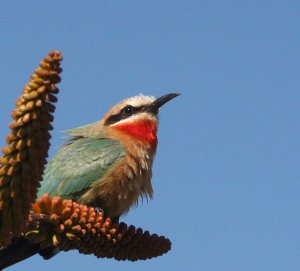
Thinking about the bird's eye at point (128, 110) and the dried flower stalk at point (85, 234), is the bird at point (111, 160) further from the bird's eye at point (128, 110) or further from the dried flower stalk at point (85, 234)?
the dried flower stalk at point (85, 234)

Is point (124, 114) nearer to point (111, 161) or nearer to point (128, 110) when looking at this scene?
point (128, 110)

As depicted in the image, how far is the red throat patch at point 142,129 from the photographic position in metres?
6.32

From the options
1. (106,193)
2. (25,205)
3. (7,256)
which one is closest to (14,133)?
(25,205)

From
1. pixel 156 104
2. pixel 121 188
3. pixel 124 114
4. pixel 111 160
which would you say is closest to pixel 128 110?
pixel 124 114

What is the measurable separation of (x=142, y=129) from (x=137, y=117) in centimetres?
18

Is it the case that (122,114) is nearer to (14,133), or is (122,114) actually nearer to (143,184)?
(143,184)

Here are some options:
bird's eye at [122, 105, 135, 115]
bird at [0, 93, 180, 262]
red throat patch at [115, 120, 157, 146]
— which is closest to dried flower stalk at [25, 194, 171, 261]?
bird at [0, 93, 180, 262]

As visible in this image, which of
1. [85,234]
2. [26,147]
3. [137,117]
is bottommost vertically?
[26,147]

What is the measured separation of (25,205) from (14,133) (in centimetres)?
20

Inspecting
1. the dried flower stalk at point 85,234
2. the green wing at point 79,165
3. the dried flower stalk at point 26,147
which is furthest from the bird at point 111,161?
the dried flower stalk at point 26,147

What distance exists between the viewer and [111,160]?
578 cm

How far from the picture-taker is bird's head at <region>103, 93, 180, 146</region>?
6391 millimetres

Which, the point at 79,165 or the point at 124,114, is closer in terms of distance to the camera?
the point at 79,165

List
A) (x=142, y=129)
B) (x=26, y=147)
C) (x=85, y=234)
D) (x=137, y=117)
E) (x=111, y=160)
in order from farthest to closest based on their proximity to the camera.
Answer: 1. (x=137, y=117)
2. (x=142, y=129)
3. (x=111, y=160)
4. (x=85, y=234)
5. (x=26, y=147)
